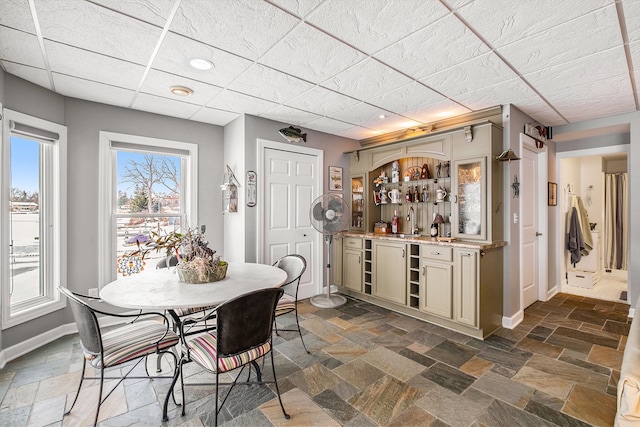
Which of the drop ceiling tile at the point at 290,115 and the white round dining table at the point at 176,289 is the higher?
the drop ceiling tile at the point at 290,115

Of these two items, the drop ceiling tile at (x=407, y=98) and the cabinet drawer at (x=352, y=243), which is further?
the cabinet drawer at (x=352, y=243)

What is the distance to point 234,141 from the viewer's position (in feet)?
12.9

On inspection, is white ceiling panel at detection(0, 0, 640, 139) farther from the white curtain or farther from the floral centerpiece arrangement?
the white curtain

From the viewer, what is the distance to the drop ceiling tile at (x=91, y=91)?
272 cm

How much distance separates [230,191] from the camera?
383cm

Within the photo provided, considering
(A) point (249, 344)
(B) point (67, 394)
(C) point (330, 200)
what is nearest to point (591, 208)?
(C) point (330, 200)

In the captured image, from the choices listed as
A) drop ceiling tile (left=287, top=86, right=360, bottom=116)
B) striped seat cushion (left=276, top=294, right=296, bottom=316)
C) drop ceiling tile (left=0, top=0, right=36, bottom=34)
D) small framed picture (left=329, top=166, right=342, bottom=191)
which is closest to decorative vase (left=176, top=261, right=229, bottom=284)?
striped seat cushion (left=276, top=294, right=296, bottom=316)

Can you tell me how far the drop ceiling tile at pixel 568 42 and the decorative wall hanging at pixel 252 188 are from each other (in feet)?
9.05

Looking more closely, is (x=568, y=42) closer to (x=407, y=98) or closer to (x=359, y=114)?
(x=407, y=98)

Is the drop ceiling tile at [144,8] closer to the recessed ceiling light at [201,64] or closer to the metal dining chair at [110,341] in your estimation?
the recessed ceiling light at [201,64]

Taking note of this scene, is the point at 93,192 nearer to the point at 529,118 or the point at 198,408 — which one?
the point at 198,408

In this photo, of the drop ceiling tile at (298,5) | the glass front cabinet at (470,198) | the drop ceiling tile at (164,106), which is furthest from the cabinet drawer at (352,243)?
the drop ceiling tile at (298,5)

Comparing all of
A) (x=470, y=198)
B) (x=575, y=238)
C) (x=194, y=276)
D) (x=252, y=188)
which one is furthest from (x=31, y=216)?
(x=575, y=238)

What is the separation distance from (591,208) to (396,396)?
6144 mm
